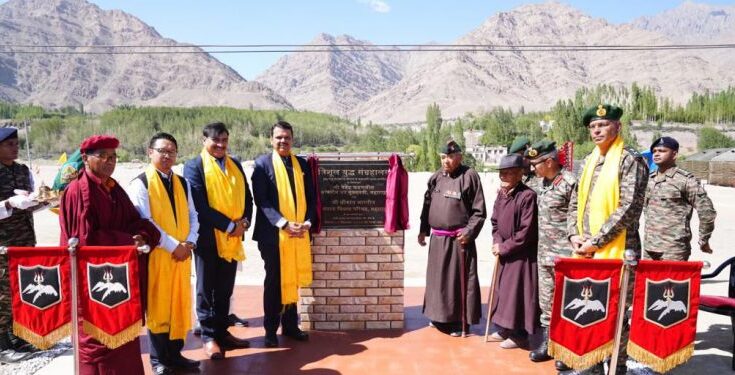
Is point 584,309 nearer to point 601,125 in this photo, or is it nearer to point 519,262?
point 601,125

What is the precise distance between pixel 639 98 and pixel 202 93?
120 m

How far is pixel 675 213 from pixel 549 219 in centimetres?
138

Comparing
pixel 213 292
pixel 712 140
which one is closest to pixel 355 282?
pixel 213 292

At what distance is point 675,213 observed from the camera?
4969 millimetres

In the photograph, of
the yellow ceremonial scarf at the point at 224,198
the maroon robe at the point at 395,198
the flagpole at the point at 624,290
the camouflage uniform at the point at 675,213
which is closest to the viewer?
the flagpole at the point at 624,290

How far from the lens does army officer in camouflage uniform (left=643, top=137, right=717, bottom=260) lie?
4934mm

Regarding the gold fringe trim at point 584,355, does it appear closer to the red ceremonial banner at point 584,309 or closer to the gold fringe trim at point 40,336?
the red ceremonial banner at point 584,309

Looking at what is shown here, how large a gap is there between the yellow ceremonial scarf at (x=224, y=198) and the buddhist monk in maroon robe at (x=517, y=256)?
2.28 m

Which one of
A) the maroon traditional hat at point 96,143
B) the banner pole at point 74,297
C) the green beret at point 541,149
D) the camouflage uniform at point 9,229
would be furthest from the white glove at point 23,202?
the green beret at point 541,149

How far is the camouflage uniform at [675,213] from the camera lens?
493 centimetres

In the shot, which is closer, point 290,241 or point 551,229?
point 551,229

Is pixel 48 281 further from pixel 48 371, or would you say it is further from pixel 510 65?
pixel 510 65

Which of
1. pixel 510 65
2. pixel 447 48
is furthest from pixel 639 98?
pixel 510 65

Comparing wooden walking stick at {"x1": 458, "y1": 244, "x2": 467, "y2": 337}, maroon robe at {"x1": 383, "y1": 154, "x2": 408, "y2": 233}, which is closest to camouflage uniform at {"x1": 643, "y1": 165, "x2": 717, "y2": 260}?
wooden walking stick at {"x1": 458, "y1": 244, "x2": 467, "y2": 337}
